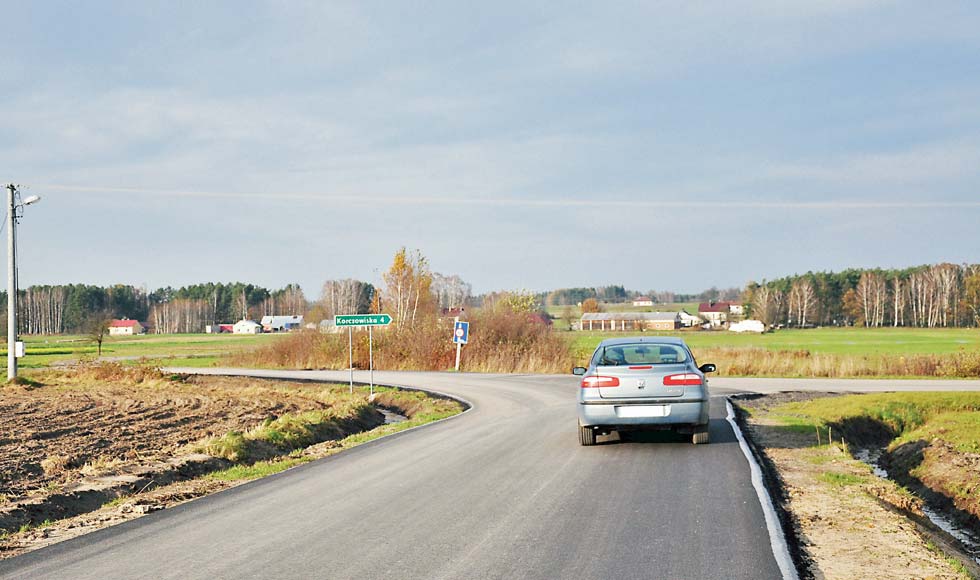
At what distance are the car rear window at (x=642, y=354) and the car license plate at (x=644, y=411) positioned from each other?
0.75m

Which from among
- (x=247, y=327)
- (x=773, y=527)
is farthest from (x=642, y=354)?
(x=247, y=327)

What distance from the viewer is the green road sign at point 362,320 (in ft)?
83.0

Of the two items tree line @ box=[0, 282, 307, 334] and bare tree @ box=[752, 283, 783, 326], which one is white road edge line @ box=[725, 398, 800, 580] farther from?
tree line @ box=[0, 282, 307, 334]

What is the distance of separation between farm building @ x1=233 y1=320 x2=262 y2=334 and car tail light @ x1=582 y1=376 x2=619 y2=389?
15363 centimetres

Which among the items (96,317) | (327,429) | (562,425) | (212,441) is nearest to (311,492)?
(212,441)

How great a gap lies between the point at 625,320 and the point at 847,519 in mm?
156664

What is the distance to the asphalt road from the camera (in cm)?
663

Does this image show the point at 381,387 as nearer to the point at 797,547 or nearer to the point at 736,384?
the point at 736,384

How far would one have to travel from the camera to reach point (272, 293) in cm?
19138

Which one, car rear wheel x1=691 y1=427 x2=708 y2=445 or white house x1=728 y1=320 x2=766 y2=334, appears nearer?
car rear wheel x1=691 y1=427 x2=708 y2=445

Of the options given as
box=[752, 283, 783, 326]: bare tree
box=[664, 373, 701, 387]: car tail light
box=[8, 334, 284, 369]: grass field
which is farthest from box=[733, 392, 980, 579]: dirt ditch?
box=[752, 283, 783, 326]: bare tree

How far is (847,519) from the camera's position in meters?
8.64

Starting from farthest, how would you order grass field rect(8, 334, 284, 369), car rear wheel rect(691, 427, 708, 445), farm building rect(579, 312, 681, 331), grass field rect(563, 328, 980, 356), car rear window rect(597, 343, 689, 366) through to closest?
farm building rect(579, 312, 681, 331) → grass field rect(8, 334, 284, 369) → grass field rect(563, 328, 980, 356) → car rear wheel rect(691, 427, 708, 445) → car rear window rect(597, 343, 689, 366)

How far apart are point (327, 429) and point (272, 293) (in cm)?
17738
